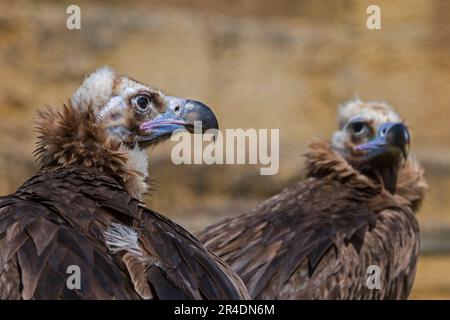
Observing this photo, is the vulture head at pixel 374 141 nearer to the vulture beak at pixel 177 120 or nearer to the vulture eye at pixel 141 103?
the vulture beak at pixel 177 120

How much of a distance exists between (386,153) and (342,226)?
52.4 inches

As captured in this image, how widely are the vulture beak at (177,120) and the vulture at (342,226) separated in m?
1.31

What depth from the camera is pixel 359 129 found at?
8.76 m

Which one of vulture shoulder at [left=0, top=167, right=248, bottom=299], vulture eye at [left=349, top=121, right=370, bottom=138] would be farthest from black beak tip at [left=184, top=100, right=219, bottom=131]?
vulture eye at [left=349, top=121, right=370, bottom=138]

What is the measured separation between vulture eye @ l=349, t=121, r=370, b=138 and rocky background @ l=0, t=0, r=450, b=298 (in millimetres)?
2908

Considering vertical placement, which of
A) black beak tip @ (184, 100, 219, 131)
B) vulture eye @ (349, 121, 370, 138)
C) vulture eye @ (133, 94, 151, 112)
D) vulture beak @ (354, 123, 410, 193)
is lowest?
vulture beak @ (354, 123, 410, 193)

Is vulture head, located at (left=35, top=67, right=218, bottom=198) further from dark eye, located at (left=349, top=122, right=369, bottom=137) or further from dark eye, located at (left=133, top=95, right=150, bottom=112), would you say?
dark eye, located at (left=349, top=122, right=369, bottom=137)

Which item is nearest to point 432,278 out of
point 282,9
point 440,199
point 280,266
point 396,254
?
point 440,199

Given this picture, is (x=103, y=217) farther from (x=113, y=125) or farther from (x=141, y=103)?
(x=141, y=103)

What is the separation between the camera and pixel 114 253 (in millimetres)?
4504

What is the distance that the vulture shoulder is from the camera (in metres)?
4.33

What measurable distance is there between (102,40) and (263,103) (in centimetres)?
196

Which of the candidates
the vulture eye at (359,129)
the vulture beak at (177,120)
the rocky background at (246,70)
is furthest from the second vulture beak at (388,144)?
the rocky background at (246,70)

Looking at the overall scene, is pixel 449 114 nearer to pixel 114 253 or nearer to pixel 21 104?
pixel 21 104
